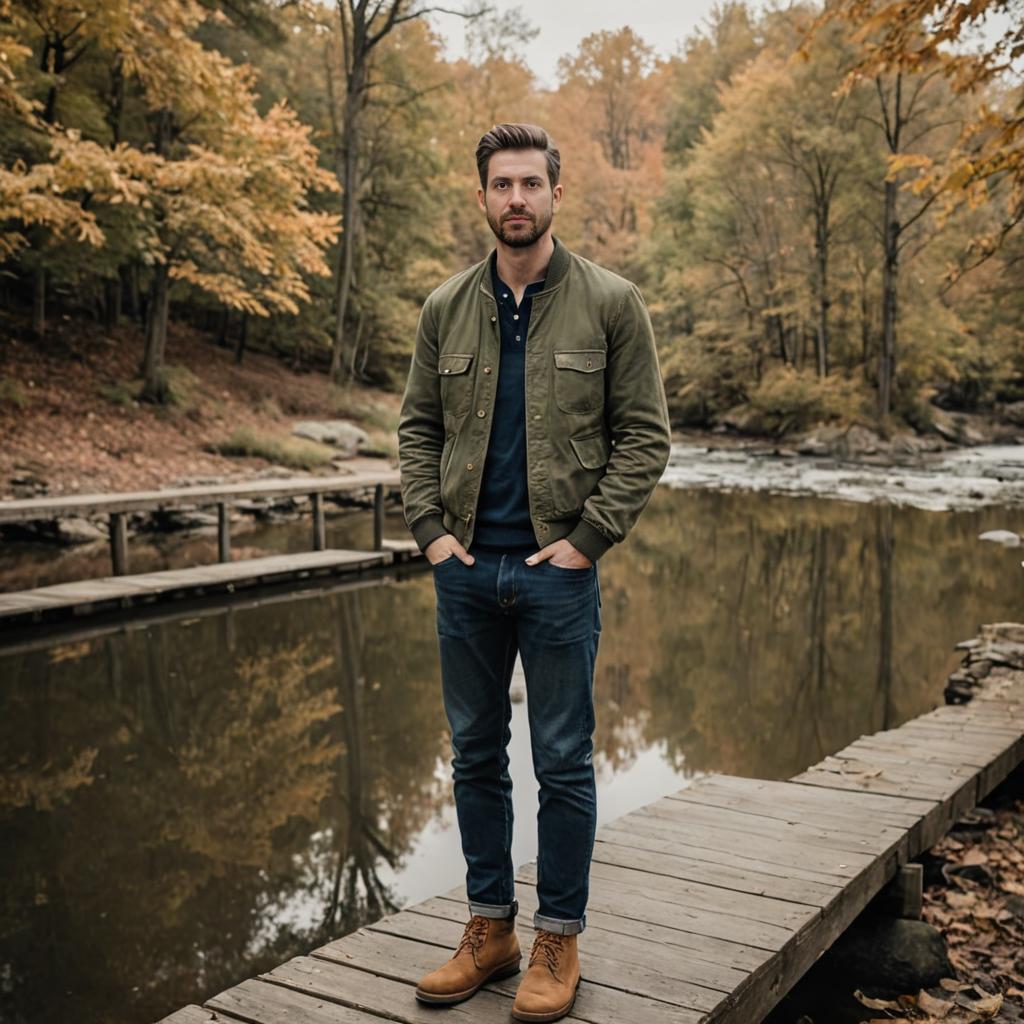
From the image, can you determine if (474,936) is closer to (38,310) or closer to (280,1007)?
(280,1007)

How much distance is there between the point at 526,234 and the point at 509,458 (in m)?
0.55

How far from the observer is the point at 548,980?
2.58 meters

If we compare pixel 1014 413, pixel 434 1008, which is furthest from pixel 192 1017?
pixel 1014 413

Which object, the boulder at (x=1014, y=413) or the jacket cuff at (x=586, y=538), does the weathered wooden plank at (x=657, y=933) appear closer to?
the jacket cuff at (x=586, y=538)

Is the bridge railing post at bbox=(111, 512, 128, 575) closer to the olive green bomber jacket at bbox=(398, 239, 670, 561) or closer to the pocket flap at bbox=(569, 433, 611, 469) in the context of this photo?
the olive green bomber jacket at bbox=(398, 239, 670, 561)

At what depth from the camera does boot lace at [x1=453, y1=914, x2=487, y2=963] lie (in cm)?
272

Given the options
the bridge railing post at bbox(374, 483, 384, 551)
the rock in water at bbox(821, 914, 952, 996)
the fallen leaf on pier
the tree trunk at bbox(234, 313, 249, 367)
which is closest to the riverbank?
the tree trunk at bbox(234, 313, 249, 367)

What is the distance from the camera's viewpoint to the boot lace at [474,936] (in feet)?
8.93

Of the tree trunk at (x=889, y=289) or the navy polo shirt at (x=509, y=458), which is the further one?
the tree trunk at (x=889, y=289)

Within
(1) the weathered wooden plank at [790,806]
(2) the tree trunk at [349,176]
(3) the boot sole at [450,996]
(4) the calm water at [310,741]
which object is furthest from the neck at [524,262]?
(2) the tree trunk at [349,176]

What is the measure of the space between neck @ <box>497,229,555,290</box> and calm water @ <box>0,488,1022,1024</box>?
9.27 ft

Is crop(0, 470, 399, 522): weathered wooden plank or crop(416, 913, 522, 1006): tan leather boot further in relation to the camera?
crop(0, 470, 399, 522): weathered wooden plank

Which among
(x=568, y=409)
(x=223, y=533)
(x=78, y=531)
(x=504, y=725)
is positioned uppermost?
(x=568, y=409)

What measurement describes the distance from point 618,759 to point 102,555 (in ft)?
28.9
